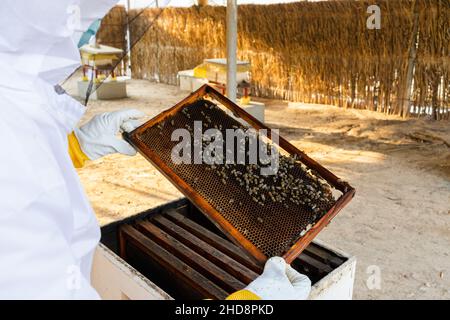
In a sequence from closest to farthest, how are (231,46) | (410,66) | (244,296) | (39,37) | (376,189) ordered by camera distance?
(39,37), (244,296), (376,189), (231,46), (410,66)

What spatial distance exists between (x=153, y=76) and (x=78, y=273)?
1163 centimetres

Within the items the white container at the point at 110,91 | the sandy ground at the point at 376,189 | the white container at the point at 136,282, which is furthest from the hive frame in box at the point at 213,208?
the white container at the point at 110,91

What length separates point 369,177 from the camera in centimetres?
467

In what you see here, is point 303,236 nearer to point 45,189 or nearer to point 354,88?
point 45,189

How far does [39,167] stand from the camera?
2.62ft

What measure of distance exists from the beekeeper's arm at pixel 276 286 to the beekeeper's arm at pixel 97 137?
0.98 meters

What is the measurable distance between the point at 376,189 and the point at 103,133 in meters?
3.35

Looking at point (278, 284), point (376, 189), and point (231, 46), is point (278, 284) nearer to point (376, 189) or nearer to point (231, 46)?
point (376, 189)

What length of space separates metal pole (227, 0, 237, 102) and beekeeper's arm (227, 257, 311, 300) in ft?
13.1

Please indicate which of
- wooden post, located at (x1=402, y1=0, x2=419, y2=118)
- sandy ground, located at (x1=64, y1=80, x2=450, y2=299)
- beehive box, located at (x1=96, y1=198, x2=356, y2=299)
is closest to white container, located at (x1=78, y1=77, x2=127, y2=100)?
sandy ground, located at (x1=64, y1=80, x2=450, y2=299)

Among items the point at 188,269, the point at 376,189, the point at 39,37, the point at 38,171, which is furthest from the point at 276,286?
the point at 376,189

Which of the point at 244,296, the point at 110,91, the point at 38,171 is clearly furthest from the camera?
the point at 110,91

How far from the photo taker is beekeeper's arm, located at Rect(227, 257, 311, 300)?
4.42ft

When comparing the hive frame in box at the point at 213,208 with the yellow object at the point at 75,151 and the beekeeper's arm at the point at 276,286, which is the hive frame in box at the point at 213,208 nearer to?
the beekeeper's arm at the point at 276,286
